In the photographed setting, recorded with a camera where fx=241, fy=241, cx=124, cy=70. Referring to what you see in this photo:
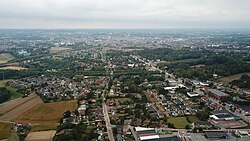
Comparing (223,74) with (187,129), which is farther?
(223,74)

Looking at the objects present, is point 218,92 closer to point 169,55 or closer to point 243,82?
point 243,82

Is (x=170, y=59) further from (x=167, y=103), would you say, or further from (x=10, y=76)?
(x=10, y=76)

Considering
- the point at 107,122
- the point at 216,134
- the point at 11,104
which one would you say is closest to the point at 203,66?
the point at 216,134

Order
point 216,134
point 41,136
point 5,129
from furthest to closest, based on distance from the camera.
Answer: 1. point 5,129
2. point 41,136
3. point 216,134

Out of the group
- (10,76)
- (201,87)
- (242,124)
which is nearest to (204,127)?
(242,124)

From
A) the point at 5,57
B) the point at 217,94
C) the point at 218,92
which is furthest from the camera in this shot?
the point at 5,57

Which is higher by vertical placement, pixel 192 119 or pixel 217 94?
pixel 217 94

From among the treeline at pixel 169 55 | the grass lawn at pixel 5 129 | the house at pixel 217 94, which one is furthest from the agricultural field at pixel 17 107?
the treeline at pixel 169 55
